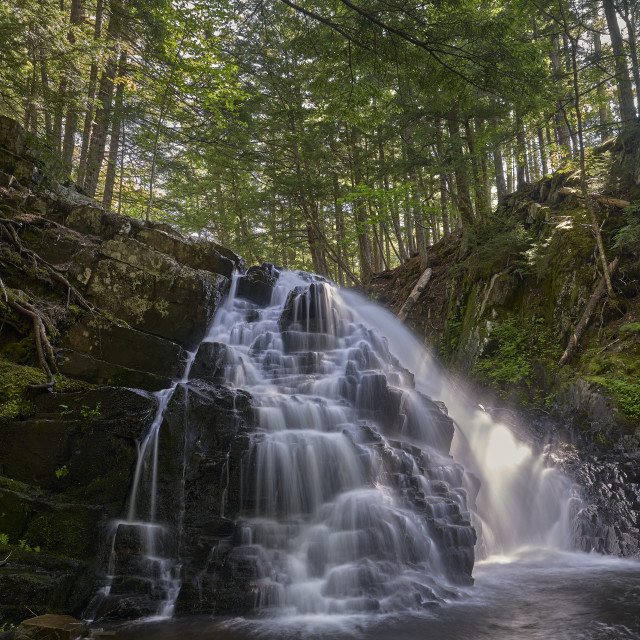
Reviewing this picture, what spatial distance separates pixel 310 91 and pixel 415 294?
26.3ft

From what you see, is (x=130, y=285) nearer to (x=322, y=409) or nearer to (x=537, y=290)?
(x=322, y=409)

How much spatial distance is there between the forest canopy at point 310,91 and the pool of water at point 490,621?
19.8 ft

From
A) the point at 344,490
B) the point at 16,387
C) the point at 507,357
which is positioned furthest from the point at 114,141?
the point at 507,357

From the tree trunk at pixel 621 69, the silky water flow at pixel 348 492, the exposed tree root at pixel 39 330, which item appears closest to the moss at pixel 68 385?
the exposed tree root at pixel 39 330

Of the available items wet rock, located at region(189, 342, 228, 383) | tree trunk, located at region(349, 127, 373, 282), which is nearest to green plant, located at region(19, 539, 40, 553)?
wet rock, located at region(189, 342, 228, 383)

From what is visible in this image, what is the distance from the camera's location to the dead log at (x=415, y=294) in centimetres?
1461

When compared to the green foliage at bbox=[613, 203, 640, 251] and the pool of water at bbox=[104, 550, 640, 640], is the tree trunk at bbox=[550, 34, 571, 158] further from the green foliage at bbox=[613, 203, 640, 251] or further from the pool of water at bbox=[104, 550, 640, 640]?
the pool of water at bbox=[104, 550, 640, 640]

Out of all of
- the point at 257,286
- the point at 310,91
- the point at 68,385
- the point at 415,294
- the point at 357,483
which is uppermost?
the point at 310,91

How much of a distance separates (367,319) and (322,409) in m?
6.50

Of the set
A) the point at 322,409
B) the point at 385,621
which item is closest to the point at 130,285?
the point at 322,409

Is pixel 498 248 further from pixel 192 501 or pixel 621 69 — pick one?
pixel 192 501

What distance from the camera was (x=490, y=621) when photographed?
4.92 m

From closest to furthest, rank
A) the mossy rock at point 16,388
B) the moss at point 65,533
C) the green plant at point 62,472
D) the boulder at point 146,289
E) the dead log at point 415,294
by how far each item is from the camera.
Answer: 1. the moss at point 65,533
2. the green plant at point 62,472
3. the mossy rock at point 16,388
4. the boulder at point 146,289
5. the dead log at point 415,294

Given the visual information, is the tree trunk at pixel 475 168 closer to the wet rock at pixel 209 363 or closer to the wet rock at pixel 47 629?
the wet rock at pixel 209 363
